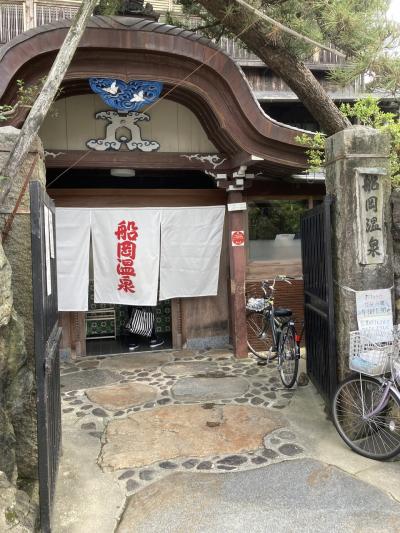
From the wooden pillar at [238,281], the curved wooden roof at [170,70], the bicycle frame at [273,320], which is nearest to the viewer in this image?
the curved wooden roof at [170,70]

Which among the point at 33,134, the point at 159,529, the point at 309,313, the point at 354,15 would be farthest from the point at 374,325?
the point at 354,15

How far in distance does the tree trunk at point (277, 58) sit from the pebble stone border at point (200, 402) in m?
4.26

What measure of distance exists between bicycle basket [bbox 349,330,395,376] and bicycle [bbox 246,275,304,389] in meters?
1.72

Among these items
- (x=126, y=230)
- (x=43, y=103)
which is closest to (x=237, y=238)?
(x=126, y=230)

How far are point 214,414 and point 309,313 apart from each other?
1.90 metres

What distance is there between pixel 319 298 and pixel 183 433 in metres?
2.31

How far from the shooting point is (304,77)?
688 cm

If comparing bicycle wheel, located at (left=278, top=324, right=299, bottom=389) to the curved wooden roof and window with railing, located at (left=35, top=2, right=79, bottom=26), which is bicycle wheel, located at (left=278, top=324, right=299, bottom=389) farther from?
window with railing, located at (left=35, top=2, right=79, bottom=26)

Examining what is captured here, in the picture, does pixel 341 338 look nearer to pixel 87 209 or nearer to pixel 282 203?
pixel 282 203

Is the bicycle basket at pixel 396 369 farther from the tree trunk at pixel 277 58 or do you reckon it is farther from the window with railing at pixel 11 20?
the window with railing at pixel 11 20

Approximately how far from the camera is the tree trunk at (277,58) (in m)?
6.30

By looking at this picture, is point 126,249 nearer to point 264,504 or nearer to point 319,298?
point 319,298

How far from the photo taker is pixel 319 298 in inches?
215

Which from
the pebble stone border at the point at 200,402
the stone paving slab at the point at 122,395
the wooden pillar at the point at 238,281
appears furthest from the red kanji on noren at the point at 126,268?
the stone paving slab at the point at 122,395
